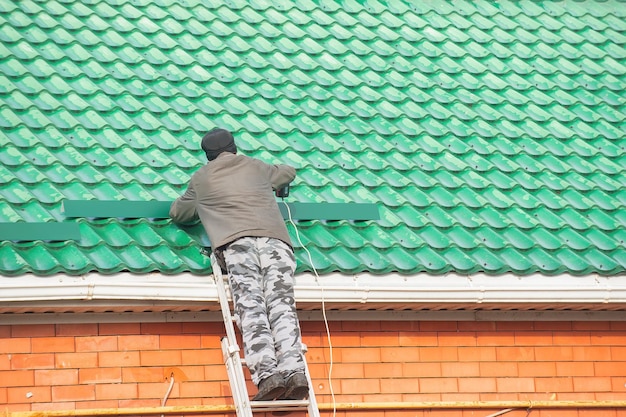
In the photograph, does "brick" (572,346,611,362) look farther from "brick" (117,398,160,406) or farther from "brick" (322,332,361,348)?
"brick" (117,398,160,406)

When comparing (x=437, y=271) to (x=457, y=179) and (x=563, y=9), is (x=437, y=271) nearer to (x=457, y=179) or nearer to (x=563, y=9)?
(x=457, y=179)

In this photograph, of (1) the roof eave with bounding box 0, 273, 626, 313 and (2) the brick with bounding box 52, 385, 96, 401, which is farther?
(2) the brick with bounding box 52, 385, 96, 401

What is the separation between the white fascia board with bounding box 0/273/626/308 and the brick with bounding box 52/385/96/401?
0.64 metres

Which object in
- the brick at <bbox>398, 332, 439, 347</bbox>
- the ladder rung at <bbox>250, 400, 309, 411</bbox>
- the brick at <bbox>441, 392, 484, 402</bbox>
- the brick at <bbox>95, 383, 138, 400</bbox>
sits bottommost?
the ladder rung at <bbox>250, 400, 309, 411</bbox>

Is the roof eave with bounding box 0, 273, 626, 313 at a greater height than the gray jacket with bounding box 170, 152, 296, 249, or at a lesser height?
lesser

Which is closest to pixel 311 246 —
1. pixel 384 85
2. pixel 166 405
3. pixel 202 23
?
pixel 166 405

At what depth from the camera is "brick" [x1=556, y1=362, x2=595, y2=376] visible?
8594mm

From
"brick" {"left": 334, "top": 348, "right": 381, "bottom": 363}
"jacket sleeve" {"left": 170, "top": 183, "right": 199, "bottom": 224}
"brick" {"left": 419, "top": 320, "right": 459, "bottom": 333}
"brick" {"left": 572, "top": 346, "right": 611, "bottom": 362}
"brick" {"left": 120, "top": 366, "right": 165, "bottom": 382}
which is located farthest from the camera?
"brick" {"left": 572, "top": 346, "right": 611, "bottom": 362}

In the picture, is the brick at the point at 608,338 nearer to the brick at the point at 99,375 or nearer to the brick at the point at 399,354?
the brick at the point at 399,354

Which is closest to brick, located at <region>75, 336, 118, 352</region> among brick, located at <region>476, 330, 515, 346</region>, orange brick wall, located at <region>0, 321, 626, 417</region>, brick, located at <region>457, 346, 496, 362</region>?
orange brick wall, located at <region>0, 321, 626, 417</region>

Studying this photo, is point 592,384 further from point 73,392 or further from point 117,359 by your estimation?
point 73,392

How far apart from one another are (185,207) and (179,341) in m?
0.88

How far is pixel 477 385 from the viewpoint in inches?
331

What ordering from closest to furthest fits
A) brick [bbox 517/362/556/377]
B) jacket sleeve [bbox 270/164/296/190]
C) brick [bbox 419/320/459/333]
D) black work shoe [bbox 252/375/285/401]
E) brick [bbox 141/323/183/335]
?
black work shoe [bbox 252/375/285/401] → brick [bbox 141/323/183/335] → jacket sleeve [bbox 270/164/296/190] → brick [bbox 419/320/459/333] → brick [bbox 517/362/556/377]
